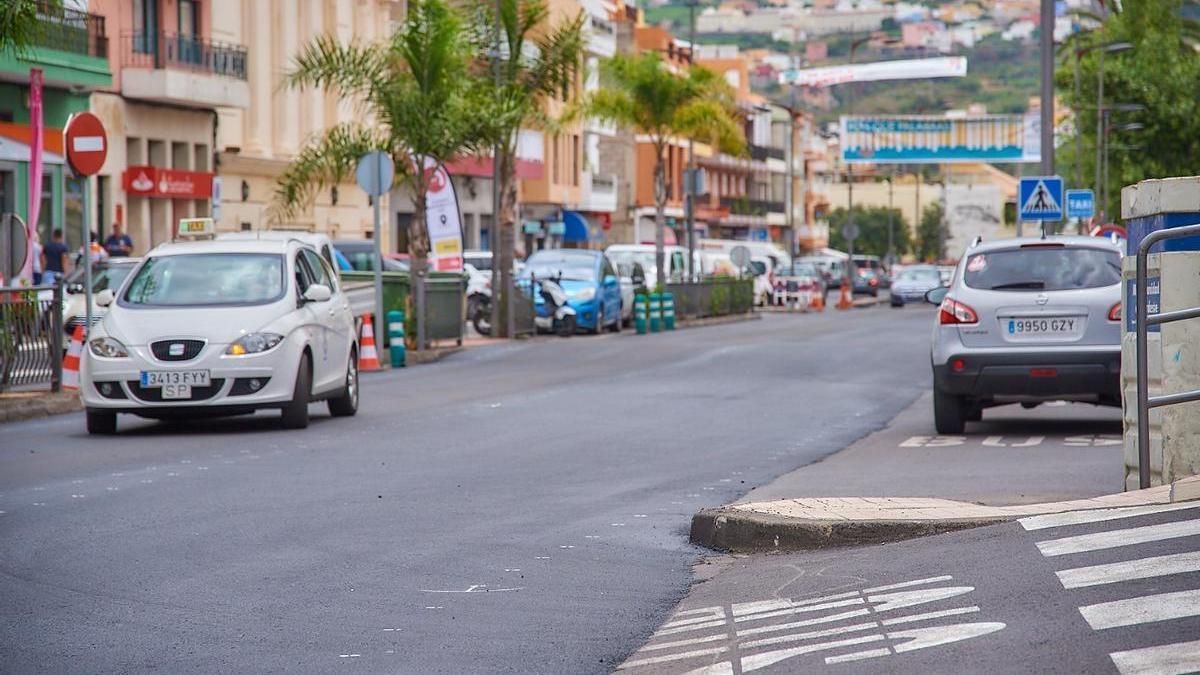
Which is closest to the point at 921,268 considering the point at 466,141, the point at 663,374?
the point at 466,141

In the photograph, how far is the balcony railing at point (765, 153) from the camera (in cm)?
12532

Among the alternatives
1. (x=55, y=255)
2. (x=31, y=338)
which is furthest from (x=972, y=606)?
(x=55, y=255)

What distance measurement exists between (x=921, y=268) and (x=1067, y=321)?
196ft

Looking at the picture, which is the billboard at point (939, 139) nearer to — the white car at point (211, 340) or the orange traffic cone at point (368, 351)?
the orange traffic cone at point (368, 351)

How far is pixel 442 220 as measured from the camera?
34.0 m

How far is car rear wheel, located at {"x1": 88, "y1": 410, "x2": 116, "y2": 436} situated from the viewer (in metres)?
16.8

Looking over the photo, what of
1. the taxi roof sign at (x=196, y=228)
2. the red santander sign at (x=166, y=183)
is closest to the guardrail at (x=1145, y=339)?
the taxi roof sign at (x=196, y=228)

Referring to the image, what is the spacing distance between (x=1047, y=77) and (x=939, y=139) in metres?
→ 53.0

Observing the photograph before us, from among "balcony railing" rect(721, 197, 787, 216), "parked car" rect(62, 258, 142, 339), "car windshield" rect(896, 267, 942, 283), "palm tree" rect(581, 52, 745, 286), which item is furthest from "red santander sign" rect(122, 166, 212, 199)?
"balcony railing" rect(721, 197, 787, 216)

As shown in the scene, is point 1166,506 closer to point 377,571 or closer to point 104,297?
point 377,571

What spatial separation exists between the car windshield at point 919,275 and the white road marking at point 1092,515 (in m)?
65.1

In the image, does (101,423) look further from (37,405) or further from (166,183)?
(166,183)

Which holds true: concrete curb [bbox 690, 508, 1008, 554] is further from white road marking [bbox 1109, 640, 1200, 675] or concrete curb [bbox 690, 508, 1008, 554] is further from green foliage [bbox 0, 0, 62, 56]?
green foliage [bbox 0, 0, 62, 56]

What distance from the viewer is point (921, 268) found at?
248 ft
